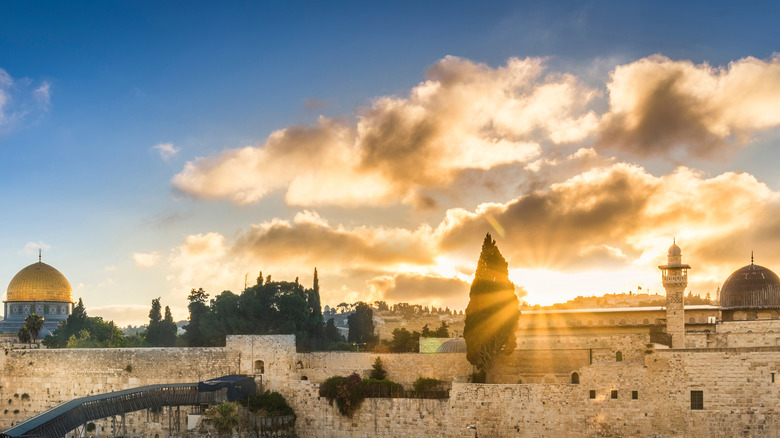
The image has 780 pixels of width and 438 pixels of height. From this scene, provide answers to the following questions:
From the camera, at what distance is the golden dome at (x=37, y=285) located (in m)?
66.1

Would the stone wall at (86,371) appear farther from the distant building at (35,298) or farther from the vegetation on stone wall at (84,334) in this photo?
the distant building at (35,298)

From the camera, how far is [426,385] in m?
33.3

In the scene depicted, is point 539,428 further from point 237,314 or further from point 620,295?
point 620,295

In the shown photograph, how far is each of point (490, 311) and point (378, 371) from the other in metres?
6.74

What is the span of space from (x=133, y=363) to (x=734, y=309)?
2849 cm

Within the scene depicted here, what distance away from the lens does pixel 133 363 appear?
1458 inches

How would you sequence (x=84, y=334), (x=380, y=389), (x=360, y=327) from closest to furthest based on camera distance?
(x=380, y=389) < (x=84, y=334) < (x=360, y=327)

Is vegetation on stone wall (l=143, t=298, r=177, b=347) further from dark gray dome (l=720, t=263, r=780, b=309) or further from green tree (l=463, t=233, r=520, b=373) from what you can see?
dark gray dome (l=720, t=263, r=780, b=309)

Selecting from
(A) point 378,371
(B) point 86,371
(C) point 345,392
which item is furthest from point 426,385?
(B) point 86,371

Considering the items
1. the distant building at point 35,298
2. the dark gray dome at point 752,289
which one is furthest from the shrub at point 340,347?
the distant building at point 35,298

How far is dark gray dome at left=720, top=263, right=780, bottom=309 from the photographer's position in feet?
110

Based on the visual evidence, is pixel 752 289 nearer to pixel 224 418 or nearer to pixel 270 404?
pixel 270 404

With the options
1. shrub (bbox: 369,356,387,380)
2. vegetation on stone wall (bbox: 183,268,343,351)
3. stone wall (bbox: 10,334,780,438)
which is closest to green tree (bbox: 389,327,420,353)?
vegetation on stone wall (bbox: 183,268,343,351)

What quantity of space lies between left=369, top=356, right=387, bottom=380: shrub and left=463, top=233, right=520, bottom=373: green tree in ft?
15.9
